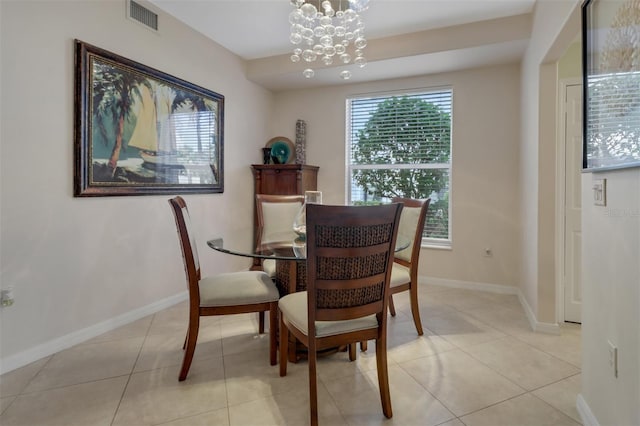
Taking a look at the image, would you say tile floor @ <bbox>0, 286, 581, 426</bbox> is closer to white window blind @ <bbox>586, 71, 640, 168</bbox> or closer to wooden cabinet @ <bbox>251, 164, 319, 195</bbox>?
white window blind @ <bbox>586, 71, 640, 168</bbox>

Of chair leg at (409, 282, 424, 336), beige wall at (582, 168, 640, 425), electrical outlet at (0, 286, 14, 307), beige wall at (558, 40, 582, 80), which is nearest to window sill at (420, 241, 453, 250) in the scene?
chair leg at (409, 282, 424, 336)

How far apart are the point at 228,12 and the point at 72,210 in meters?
2.09

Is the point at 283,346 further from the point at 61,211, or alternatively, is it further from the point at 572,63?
the point at 572,63

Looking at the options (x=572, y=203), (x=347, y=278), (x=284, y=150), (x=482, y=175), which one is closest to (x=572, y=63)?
(x=572, y=203)

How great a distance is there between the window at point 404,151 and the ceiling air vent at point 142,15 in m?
2.32

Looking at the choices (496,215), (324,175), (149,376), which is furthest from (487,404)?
(324,175)

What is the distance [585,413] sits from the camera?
1.61 metres

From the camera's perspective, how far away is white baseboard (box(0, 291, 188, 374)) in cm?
206

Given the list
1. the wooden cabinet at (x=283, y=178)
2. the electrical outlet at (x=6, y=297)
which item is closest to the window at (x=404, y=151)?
the wooden cabinet at (x=283, y=178)

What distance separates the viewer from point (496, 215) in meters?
3.74

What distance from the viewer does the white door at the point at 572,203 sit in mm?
2771

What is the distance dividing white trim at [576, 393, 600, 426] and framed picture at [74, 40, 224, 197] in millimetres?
3198

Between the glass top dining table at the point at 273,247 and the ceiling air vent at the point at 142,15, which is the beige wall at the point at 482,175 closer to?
the glass top dining table at the point at 273,247

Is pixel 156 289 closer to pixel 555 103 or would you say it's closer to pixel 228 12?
pixel 228 12
